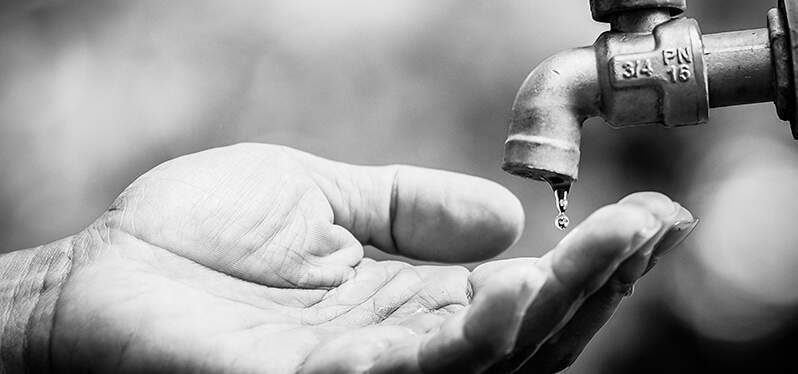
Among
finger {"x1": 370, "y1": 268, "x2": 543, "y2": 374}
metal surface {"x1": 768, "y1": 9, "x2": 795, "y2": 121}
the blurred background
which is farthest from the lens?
the blurred background

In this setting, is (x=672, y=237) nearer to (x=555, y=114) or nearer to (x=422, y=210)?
(x=555, y=114)

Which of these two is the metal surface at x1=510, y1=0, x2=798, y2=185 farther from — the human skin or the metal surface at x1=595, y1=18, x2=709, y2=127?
the human skin

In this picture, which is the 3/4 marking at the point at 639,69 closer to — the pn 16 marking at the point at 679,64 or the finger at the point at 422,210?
the pn 16 marking at the point at 679,64

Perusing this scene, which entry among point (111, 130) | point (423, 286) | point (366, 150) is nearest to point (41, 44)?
point (111, 130)

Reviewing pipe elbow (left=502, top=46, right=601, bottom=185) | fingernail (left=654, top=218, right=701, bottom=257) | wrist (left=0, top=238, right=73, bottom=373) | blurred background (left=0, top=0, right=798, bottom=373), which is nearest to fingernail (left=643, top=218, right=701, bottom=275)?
fingernail (left=654, top=218, right=701, bottom=257)

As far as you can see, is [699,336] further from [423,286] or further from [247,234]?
[247,234]

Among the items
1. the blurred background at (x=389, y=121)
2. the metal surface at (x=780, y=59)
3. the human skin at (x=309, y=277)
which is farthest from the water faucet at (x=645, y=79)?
the blurred background at (x=389, y=121)

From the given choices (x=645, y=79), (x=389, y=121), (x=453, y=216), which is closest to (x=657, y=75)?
(x=645, y=79)
